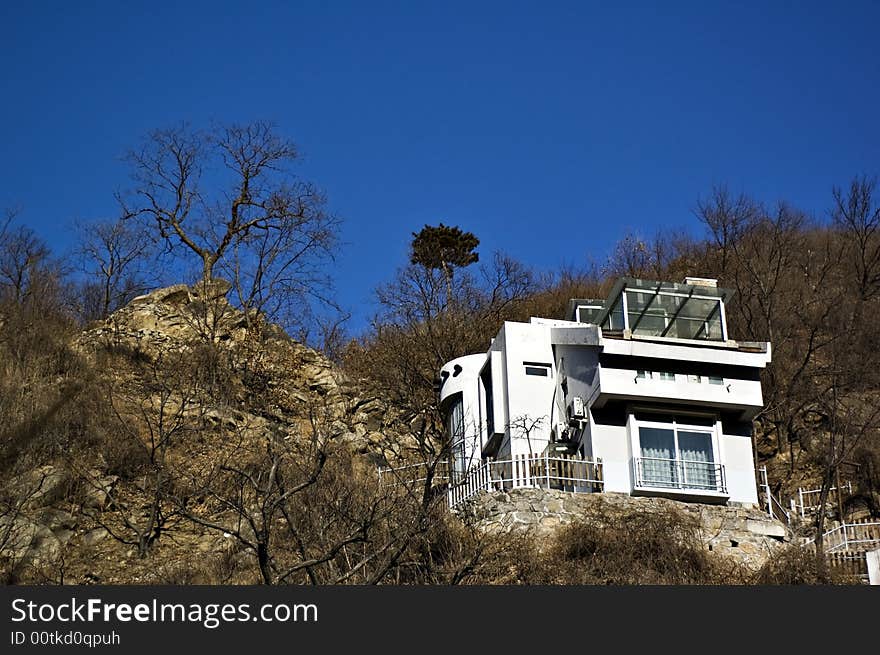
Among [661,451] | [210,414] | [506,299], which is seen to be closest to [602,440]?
[661,451]

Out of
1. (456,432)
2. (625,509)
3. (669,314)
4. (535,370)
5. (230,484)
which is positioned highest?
(669,314)

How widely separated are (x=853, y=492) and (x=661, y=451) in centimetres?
676

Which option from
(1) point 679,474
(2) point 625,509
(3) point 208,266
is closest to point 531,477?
(2) point 625,509

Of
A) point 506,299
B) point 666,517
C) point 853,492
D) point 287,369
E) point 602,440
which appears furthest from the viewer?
point 506,299

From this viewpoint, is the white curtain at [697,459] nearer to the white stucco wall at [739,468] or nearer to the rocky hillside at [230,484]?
the white stucco wall at [739,468]

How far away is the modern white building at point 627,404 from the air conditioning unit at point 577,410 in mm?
28

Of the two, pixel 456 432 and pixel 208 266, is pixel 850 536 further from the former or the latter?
pixel 208 266

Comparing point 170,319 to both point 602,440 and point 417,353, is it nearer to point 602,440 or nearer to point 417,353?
point 417,353

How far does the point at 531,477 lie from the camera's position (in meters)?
24.6

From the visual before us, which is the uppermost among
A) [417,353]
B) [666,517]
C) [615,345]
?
[417,353]

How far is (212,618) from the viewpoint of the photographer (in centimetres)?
1261

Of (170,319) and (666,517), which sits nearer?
(666,517)

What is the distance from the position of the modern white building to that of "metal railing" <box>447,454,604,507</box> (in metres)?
0.03

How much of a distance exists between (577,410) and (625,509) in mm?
2764
